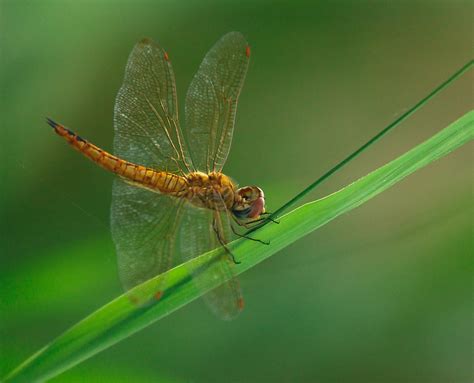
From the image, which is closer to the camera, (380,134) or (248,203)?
(380,134)

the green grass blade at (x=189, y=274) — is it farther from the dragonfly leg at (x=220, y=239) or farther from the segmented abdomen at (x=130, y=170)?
the segmented abdomen at (x=130, y=170)

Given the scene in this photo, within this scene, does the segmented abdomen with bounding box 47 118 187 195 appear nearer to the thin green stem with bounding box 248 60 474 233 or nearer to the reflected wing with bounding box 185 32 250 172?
the reflected wing with bounding box 185 32 250 172

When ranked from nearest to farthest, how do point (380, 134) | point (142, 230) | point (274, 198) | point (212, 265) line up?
1. point (380, 134)
2. point (212, 265)
3. point (142, 230)
4. point (274, 198)

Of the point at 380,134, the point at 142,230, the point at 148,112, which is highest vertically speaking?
the point at 148,112

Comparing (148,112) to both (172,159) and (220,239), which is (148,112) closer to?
(172,159)

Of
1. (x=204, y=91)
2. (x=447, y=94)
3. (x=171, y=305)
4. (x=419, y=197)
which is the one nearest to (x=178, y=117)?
(x=204, y=91)

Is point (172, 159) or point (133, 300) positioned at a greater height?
point (172, 159)

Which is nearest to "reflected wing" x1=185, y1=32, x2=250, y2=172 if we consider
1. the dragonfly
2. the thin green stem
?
the dragonfly

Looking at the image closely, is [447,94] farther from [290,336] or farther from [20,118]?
[20,118]

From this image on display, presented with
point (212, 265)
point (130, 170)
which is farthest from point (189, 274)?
point (130, 170)
